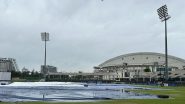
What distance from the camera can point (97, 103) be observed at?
31.0 meters

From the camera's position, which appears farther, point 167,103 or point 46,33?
point 46,33

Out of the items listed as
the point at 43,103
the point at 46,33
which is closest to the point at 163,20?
the point at 46,33

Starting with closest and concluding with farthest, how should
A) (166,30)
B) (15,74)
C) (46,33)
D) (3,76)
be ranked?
1. (166,30)
2. (3,76)
3. (46,33)
4. (15,74)

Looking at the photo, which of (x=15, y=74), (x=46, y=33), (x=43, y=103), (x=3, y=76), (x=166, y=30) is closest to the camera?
(x=43, y=103)

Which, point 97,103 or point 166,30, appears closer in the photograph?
point 97,103

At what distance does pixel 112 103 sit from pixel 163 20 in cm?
9117

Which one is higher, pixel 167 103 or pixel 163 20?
pixel 163 20

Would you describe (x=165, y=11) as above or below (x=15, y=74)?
above

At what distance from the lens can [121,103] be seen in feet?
101

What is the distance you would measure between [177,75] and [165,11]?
81908mm

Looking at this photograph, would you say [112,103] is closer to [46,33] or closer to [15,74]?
[46,33]

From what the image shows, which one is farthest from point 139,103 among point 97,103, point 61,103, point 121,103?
point 61,103

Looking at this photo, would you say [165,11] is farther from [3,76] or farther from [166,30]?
[3,76]

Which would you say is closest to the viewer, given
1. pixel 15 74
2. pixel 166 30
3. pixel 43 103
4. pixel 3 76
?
pixel 43 103
